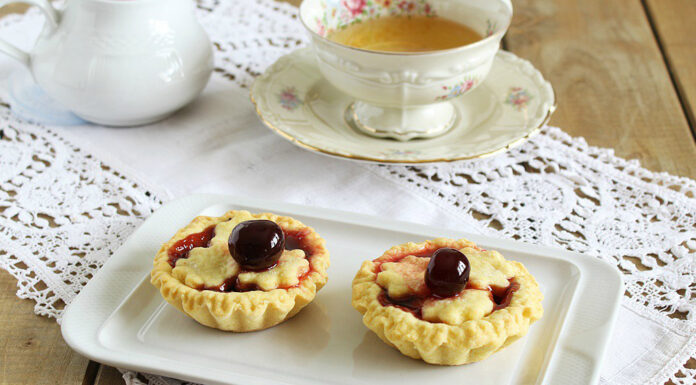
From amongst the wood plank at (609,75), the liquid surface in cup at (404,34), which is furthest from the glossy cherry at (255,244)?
the wood plank at (609,75)

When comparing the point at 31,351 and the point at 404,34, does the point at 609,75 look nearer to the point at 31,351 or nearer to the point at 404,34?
the point at 404,34

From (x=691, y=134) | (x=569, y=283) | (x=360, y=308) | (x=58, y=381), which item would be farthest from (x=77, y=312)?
(x=691, y=134)

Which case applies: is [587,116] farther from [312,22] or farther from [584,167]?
[312,22]

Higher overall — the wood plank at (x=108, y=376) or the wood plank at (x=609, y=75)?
the wood plank at (x=609, y=75)

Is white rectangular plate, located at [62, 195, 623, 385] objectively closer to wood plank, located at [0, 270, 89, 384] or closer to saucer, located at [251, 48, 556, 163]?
wood plank, located at [0, 270, 89, 384]

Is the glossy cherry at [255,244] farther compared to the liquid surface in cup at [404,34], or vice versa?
the liquid surface in cup at [404,34]

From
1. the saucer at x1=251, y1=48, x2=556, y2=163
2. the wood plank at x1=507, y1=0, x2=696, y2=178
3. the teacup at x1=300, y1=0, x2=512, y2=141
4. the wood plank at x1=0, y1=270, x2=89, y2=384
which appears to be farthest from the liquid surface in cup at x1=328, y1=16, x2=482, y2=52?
the wood plank at x1=0, y1=270, x2=89, y2=384

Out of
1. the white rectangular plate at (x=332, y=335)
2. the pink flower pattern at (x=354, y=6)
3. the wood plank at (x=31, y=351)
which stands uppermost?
the pink flower pattern at (x=354, y=6)

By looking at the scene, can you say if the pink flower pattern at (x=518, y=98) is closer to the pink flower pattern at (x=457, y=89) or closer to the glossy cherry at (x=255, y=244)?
the pink flower pattern at (x=457, y=89)
